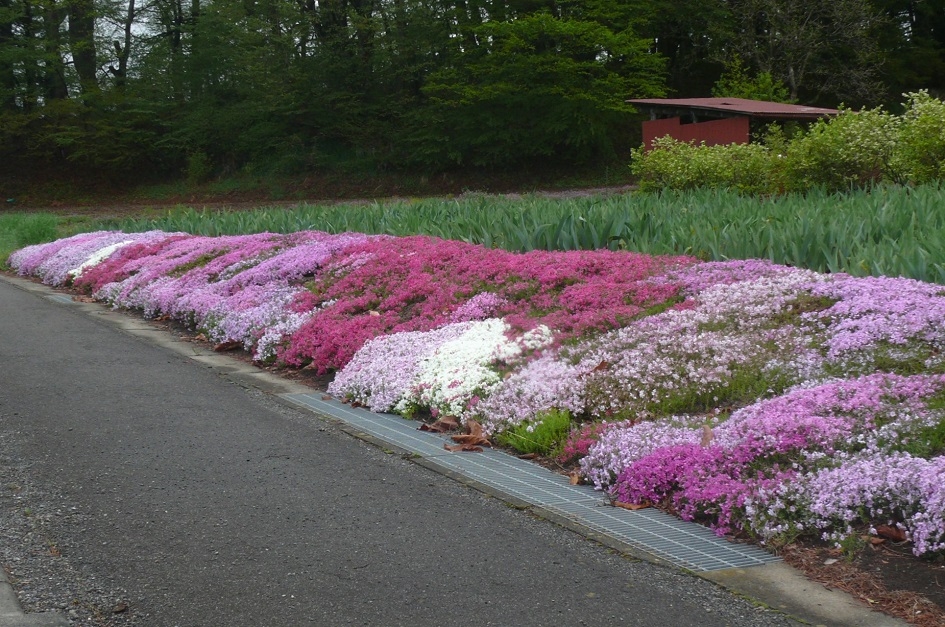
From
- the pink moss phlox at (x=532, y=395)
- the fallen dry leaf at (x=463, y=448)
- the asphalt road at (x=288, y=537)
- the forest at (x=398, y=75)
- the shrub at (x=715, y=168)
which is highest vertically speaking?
the forest at (x=398, y=75)

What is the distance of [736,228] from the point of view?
29.8 ft

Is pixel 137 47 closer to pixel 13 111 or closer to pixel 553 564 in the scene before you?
pixel 13 111

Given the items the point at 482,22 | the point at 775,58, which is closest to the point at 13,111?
the point at 482,22

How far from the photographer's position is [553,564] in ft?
13.2

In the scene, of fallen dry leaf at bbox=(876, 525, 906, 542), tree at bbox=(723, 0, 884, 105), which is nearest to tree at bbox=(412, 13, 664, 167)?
tree at bbox=(723, 0, 884, 105)

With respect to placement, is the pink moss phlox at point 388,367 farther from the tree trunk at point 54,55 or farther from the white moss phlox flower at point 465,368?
the tree trunk at point 54,55

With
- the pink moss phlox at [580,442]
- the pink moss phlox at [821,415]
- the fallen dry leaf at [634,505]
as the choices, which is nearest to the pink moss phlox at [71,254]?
the pink moss phlox at [580,442]

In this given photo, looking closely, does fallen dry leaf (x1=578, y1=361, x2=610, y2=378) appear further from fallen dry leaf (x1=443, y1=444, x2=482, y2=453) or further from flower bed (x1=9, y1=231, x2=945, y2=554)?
fallen dry leaf (x1=443, y1=444, x2=482, y2=453)

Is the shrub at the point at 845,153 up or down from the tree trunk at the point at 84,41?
down

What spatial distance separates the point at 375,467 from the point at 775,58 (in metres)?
36.7

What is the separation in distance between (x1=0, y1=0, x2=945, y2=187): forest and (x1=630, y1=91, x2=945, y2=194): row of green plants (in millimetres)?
20124

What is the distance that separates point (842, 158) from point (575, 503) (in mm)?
A: 11812

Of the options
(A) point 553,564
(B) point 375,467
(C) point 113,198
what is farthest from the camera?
(C) point 113,198

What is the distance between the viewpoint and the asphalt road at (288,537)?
141 inches
